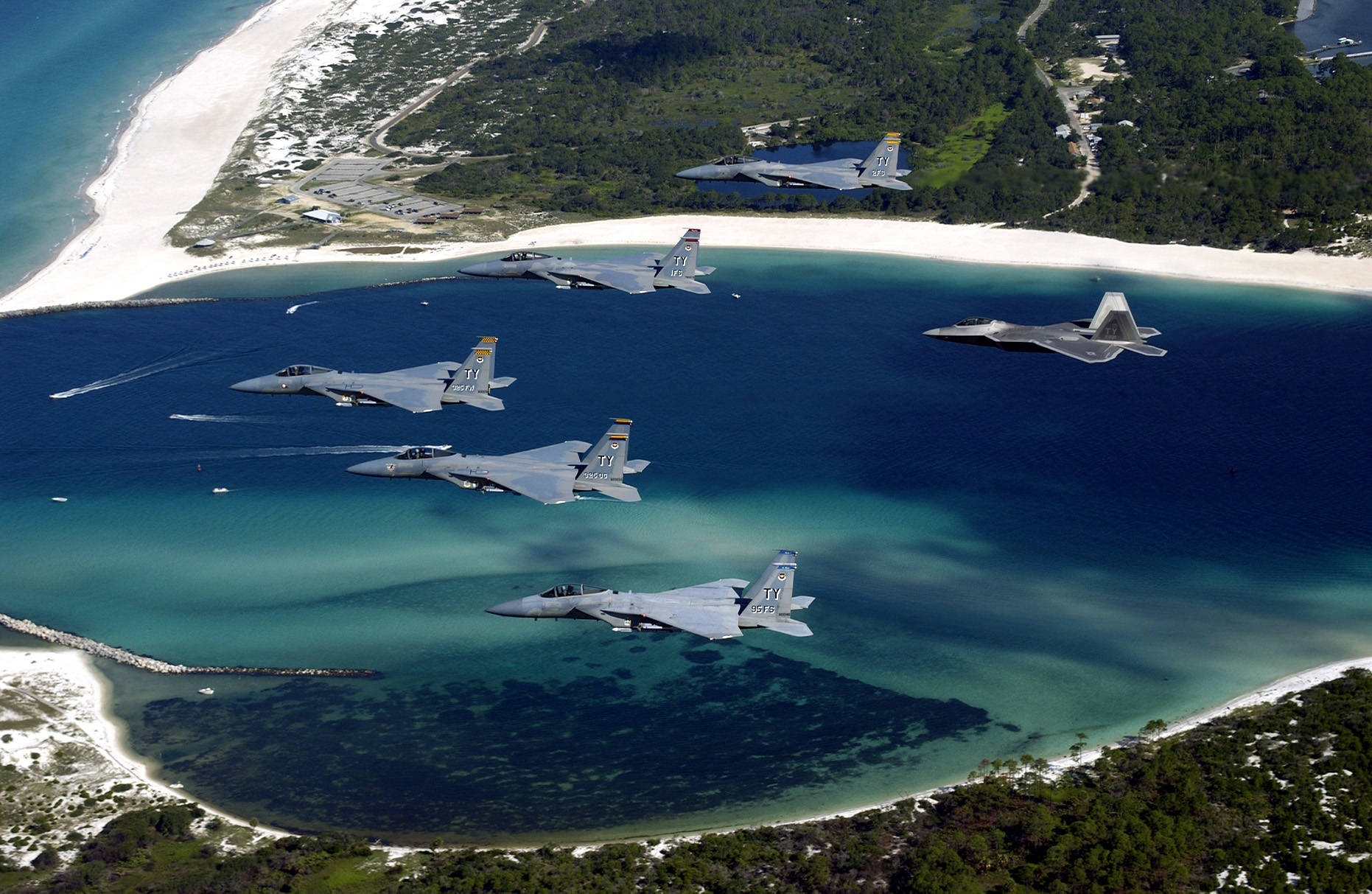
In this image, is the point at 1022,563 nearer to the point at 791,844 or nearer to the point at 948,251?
the point at 791,844

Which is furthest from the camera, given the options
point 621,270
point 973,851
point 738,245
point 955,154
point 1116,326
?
point 955,154

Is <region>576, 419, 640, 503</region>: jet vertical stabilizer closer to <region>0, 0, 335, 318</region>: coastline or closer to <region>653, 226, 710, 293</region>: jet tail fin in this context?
<region>653, 226, 710, 293</region>: jet tail fin

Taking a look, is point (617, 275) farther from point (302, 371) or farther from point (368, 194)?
point (368, 194)

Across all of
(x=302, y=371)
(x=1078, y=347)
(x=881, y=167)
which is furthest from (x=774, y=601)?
(x=881, y=167)

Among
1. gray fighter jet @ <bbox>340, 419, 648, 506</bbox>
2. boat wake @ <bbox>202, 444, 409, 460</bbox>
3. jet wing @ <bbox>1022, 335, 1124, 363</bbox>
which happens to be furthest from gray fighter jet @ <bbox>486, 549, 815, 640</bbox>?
boat wake @ <bbox>202, 444, 409, 460</bbox>

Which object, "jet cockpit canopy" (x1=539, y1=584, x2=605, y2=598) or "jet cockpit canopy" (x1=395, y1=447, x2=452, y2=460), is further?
"jet cockpit canopy" (x1=395, y1=447, x2=452, y2=460)

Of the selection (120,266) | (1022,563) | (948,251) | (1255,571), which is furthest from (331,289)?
(1255,571)

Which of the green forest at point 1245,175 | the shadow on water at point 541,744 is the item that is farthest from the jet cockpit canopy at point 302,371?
the green forest at point 1245,175

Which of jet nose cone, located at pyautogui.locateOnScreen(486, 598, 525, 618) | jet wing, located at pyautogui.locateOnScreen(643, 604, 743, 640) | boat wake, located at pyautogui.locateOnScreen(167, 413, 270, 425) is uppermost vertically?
boat wake, located at pyautogui.locateOnScreen(167, 413, 270, 425)
